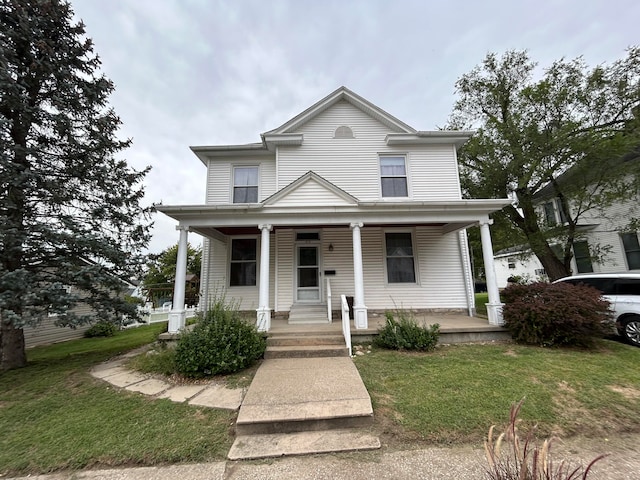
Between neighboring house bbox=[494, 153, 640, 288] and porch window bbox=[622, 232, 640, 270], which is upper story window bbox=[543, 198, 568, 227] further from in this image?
porch window bbox=[622, 232, 640, 270]

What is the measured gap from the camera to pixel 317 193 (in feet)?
23.1

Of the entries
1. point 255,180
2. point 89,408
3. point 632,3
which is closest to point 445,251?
point 255,180

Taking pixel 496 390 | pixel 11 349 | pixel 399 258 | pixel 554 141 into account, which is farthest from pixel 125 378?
pixel 554 141

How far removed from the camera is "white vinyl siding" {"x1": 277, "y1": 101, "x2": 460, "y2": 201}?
898 centimetres

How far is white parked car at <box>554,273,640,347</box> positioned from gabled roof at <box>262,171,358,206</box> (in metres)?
7.04

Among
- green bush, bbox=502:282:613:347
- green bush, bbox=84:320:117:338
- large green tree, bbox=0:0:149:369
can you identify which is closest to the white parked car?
green bush, bbox=502:282:613:347

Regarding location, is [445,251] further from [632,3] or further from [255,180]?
[632,3]

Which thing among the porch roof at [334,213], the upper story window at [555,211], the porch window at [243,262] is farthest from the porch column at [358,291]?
the upper story window at [555,211]

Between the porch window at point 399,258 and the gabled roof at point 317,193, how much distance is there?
2.76 m

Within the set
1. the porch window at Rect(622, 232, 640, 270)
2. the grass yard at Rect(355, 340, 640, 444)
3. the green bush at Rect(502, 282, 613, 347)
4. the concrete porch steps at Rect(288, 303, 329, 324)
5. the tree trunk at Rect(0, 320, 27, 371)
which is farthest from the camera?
the porch window at Rect(622, 232, 640, 270)

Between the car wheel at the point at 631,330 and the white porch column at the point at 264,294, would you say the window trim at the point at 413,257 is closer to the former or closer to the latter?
the white porch column at the point at 264,294

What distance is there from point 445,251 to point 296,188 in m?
5.63

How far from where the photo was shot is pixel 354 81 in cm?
1066

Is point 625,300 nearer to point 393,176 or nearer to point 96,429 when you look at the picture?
point 393,176
